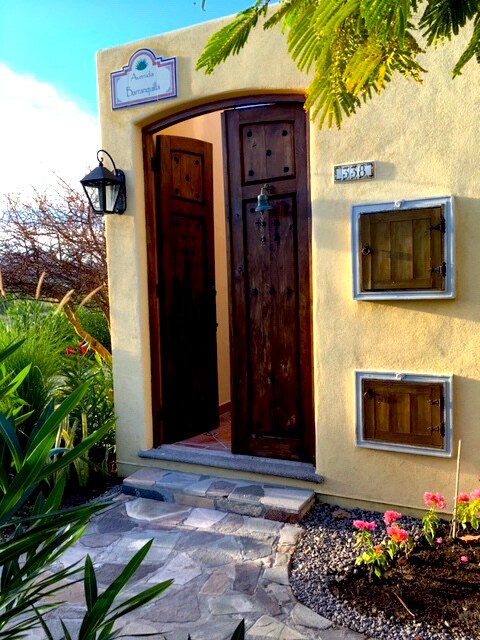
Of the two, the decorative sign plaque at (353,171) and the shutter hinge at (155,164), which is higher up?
the shutter hinge at (155,164)

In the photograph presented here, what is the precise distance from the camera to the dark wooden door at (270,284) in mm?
3957

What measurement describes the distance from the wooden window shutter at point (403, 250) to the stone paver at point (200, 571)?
1753 mm

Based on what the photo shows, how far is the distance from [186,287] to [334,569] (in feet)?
9.03

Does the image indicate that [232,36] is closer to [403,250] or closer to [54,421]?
[54,421]

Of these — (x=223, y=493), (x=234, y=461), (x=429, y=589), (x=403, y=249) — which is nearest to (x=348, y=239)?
(x=403, y=249)

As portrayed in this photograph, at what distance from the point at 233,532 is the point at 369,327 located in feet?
5.36

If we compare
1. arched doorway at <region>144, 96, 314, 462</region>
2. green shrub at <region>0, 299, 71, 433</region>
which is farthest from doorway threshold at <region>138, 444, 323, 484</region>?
green shrub at <region>0, 299, 71, 433</region>

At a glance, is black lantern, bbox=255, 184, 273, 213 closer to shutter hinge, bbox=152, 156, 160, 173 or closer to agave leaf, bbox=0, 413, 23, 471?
shutter hinge, bbox=152, 156, 160, 173

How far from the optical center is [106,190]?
14.6 ft

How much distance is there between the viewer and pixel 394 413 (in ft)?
11.6

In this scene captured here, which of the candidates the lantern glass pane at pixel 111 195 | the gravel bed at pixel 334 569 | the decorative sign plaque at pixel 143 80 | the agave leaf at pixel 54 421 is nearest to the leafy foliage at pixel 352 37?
the agave leaf at pixel 54 421

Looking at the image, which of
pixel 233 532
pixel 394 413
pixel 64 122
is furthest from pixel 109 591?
pixel 64 122

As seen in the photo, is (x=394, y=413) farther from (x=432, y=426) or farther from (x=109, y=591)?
(x=109, y=591)

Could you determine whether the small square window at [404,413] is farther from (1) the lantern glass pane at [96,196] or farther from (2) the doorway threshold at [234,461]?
A: (1) the lantern glass pane at [96,196]
